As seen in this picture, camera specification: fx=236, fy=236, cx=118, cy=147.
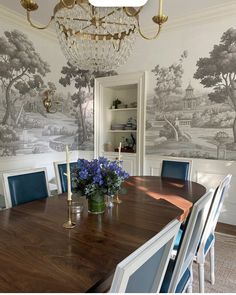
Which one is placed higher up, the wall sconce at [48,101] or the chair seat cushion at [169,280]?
the wall sconce at [48,101]

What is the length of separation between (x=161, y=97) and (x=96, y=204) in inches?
104

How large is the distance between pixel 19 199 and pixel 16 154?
6.03ft

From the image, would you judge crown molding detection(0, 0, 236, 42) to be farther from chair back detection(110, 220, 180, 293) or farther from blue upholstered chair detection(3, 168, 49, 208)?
chair back detection(110, 220, 180, 293)

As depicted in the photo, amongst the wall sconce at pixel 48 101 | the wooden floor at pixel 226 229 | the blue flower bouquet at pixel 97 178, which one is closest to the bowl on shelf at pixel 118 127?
the wall sconce at pixel 48 101

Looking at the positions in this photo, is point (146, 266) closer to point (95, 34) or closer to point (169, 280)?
point (169, 280)

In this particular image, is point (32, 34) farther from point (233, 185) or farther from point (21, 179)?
point (233, 185)

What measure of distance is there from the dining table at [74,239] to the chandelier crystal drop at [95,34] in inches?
52.3

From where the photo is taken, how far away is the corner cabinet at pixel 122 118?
402 cm

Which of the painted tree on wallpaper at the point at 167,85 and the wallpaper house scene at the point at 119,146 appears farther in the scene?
the painted tree on wallpaper at the point at 167,85

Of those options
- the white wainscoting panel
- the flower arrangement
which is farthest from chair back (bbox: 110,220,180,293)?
the white wainscoting panel

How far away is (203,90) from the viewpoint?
3.42 meters

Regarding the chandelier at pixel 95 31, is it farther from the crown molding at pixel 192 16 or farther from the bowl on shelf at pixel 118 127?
the bowl on shelf at pixel 118 127

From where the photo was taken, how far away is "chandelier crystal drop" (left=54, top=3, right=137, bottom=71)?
1.99m

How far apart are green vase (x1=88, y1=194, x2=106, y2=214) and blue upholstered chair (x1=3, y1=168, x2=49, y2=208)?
0.72 meters
